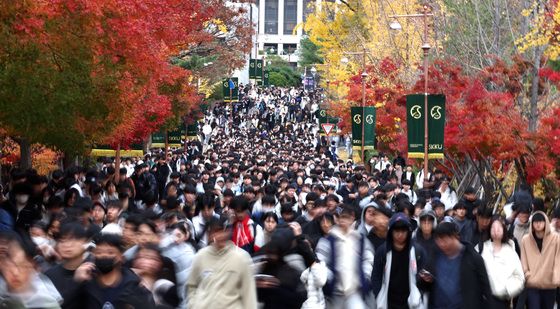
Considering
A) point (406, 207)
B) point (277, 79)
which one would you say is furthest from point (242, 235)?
point (277, 79)

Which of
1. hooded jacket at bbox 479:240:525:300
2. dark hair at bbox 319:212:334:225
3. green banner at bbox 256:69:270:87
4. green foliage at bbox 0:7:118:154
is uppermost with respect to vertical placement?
green banner at bbox 256:69:270:87

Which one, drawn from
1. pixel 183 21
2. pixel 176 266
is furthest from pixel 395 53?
pixel 176 266

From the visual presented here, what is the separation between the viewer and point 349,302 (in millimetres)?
10922

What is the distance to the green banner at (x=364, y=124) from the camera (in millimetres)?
40250

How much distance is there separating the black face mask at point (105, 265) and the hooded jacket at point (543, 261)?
5.88 meters

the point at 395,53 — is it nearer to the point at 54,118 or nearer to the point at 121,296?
the point at 54,118

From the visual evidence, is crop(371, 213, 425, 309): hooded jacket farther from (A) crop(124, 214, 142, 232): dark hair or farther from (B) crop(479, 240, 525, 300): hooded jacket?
(A) crop(124, 214, 142, 232): dark hair

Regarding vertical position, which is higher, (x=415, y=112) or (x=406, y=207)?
(x=415, y=112)

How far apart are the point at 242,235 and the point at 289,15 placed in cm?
16988

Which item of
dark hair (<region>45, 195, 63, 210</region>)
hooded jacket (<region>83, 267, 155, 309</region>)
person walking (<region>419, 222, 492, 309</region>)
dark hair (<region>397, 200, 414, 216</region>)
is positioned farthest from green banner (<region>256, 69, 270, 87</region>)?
hooded jacket (<region>83, 267, 155, 309</region>)

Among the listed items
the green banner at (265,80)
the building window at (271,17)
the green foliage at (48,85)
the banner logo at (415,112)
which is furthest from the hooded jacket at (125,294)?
the building window at (271,17)

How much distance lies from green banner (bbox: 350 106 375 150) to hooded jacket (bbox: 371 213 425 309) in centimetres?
2916

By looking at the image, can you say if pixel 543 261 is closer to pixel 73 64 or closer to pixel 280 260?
pixel 280 260

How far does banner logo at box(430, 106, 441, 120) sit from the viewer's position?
89.5 feet
